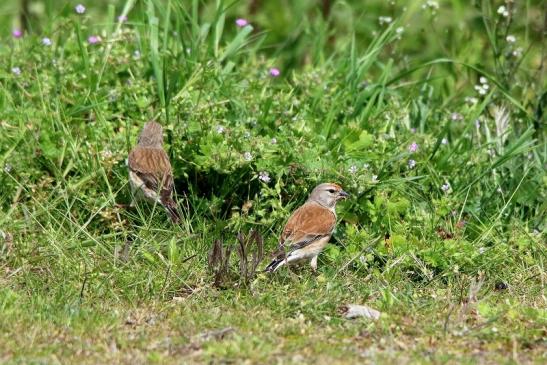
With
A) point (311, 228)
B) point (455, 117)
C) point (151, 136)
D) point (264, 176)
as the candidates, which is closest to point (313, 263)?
point (311, 228)

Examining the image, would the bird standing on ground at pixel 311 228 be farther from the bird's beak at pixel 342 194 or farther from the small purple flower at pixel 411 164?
the small purple flower at pixel 411 164

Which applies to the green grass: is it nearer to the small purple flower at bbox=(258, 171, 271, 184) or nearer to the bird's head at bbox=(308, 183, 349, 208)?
the small purple flower at bbox=(258, 171, 271, 184)

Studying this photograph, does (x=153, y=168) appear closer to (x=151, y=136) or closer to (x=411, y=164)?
(x=151, y=136)

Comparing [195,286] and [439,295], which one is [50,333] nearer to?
[195,286]

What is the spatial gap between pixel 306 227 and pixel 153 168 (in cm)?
118

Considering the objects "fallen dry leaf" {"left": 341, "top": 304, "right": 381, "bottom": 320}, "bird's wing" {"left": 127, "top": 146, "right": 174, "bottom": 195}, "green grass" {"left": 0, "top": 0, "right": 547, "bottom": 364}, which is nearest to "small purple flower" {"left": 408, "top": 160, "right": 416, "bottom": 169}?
"green grass" {"left": 0, "top": 0, "right": 547, "bottom": 364}

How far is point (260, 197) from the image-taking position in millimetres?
8211

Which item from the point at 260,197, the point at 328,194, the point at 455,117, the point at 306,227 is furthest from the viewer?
the point at 455,117

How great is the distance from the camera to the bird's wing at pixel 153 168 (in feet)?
26.2

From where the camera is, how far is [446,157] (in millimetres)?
8727

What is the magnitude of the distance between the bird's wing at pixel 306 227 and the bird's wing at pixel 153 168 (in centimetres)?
89

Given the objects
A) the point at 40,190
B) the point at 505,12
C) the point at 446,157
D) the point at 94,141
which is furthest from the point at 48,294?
the point at 505,12

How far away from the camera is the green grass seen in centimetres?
625

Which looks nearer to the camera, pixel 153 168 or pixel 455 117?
pixel 153 168
